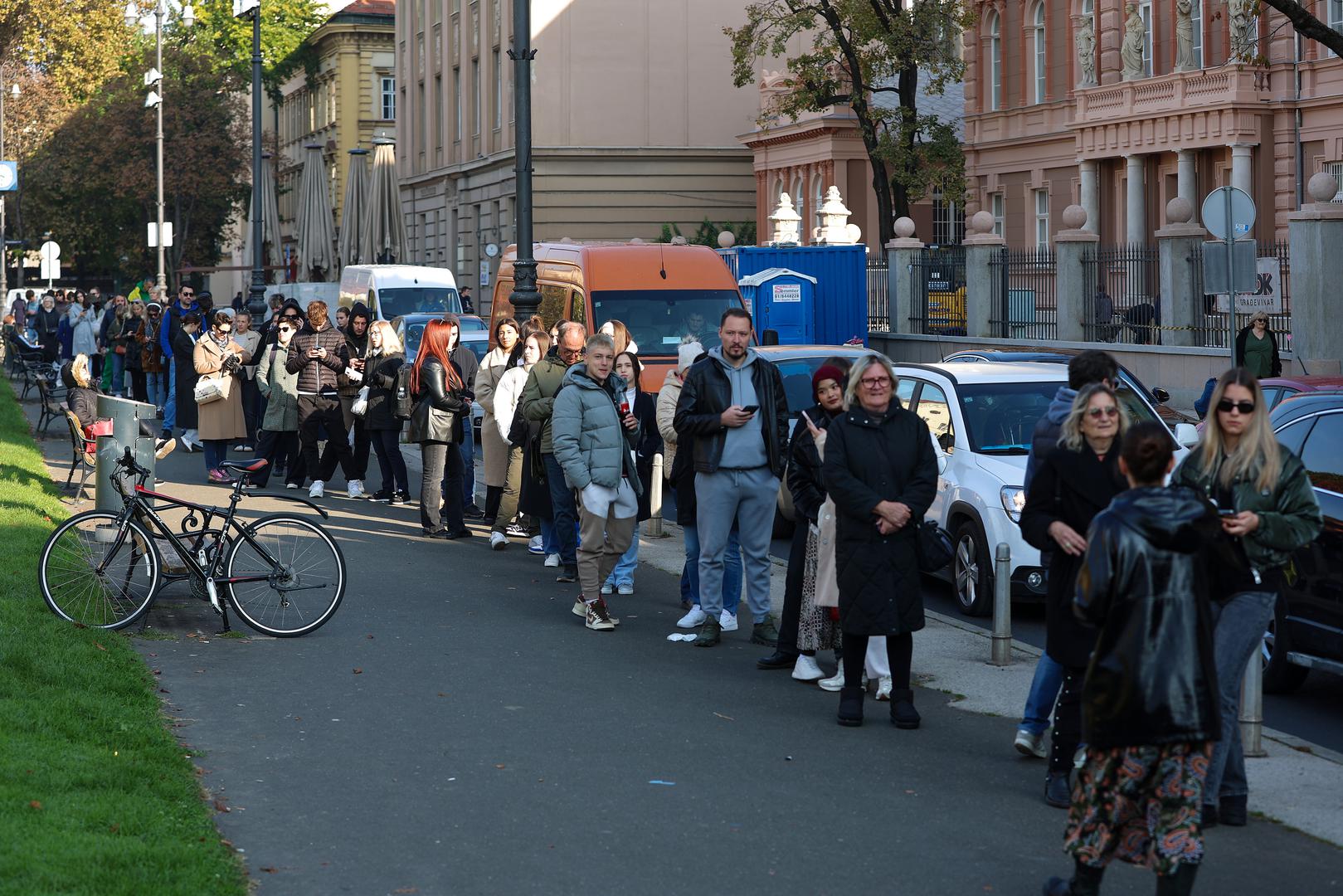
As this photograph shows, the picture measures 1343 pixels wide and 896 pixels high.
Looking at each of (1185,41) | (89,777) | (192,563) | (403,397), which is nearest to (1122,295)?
(403,397)

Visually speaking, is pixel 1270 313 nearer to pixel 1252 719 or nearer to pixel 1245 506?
pixel 1252 719

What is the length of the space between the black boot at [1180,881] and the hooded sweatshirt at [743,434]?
503 centimetres

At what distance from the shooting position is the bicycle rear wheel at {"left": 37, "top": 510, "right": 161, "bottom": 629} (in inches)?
414

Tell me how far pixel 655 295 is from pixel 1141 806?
14.8 metres

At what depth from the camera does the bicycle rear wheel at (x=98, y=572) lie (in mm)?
10516

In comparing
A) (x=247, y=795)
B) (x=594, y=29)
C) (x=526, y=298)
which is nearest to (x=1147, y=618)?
(x=247, y=795)

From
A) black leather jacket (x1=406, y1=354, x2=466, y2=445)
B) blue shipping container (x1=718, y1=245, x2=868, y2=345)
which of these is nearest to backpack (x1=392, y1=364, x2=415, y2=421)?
black leather jacket (x1=406, y1=354, x2=466, y2=445)

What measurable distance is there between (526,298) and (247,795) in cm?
1229

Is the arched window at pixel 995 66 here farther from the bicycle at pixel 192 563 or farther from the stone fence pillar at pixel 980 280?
the bicycle at pixel 192 563

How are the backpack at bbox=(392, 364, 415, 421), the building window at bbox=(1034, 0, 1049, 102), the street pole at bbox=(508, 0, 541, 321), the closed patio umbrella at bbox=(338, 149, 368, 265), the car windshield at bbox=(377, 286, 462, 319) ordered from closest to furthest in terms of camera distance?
the backpack at bbox=(392, 364, 415, 421) < the street pole at bbox=(508, 0, 541, 321) < the car windshield at bbox=(377, 286, 462, 319) < the closed patio umbrella at bbox=(338, 149, 368, 265) < the building window at bbox=(1034, 0, 1049, 102)

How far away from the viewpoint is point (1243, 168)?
3722 centimetres

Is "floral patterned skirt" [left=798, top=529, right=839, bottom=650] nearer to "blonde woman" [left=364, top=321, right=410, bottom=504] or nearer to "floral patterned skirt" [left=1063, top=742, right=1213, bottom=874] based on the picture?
"floral patterned skirt" [left=1063, top=742, right=1213, bottom=874]

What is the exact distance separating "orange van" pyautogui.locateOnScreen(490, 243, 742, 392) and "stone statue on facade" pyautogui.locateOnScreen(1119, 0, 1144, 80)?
76.1 feet

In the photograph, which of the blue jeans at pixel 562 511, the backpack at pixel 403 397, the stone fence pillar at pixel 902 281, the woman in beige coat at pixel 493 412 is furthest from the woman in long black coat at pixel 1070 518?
the stone fence pillar at pixel 902 281
